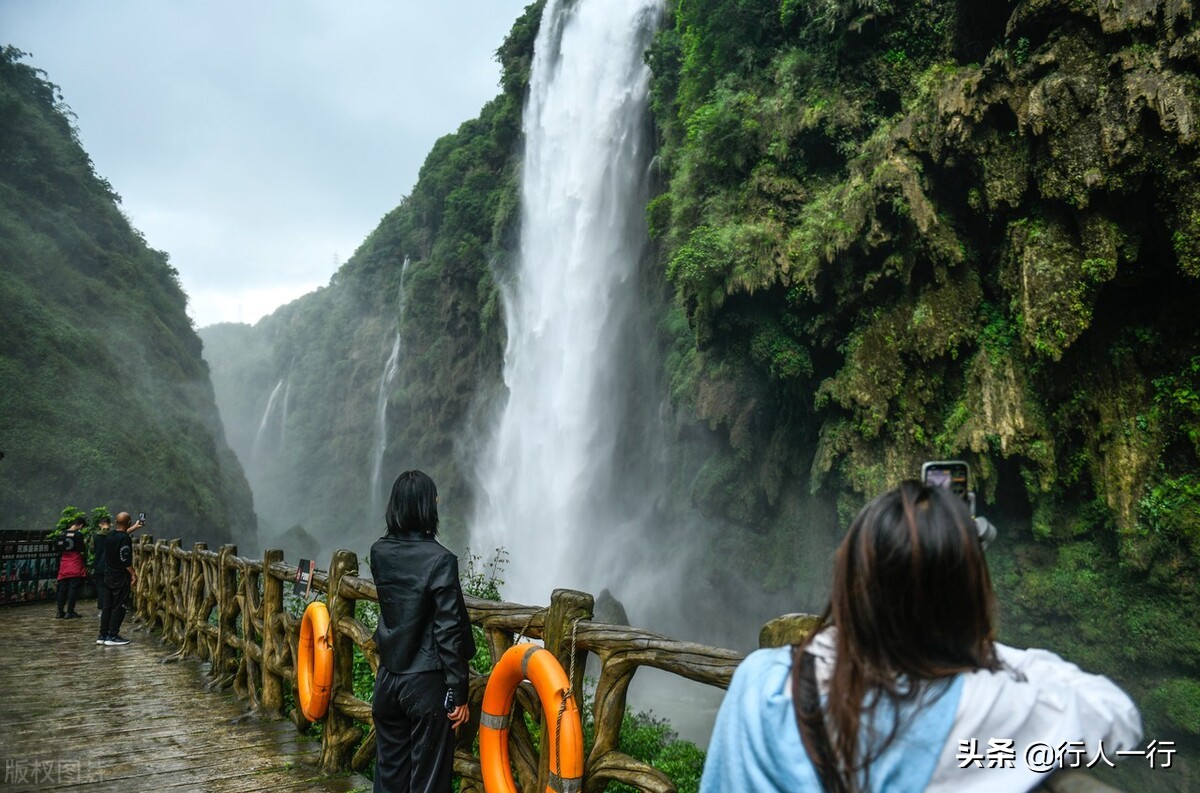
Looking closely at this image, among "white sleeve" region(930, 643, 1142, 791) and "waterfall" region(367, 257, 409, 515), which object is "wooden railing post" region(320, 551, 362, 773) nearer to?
"white sleeve" region(930, 643, 1142, 791)

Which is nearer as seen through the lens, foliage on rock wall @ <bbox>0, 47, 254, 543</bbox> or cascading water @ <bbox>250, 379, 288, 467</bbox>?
foliage on rock wall @ <bbox>0, 47, 254, 543</bbox>

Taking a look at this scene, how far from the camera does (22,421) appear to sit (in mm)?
25188

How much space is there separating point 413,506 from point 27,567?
545 inches

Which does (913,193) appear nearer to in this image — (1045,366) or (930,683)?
(1045,366)

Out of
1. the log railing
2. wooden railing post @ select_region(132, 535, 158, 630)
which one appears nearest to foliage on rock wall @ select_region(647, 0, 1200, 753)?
the log railing

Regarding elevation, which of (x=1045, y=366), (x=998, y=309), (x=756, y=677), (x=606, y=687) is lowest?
(x=606, y=687)

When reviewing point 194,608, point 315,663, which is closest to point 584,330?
point 194,608

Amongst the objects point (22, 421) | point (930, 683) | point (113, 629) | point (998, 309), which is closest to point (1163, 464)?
point (998, 309)

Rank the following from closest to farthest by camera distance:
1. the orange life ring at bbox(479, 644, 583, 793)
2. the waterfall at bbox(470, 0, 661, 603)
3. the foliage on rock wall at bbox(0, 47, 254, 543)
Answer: the orange life ring at bbox(479, 644, 583, 793)
the waterfall at bbox(470, 0, 661, 603)
the foliage on rock wall at bbox(0, 47, 254, 543)

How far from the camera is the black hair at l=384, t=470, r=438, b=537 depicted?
3100 mm

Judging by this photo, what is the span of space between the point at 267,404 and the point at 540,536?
44.0 meters

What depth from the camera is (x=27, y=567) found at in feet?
41.7

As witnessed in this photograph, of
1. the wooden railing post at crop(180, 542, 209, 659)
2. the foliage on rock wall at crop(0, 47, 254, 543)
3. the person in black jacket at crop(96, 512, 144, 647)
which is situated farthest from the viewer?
the foliage on rock wall at crop(0, 47, 254, 543)

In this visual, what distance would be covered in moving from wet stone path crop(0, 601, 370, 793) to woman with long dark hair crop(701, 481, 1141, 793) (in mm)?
3703
